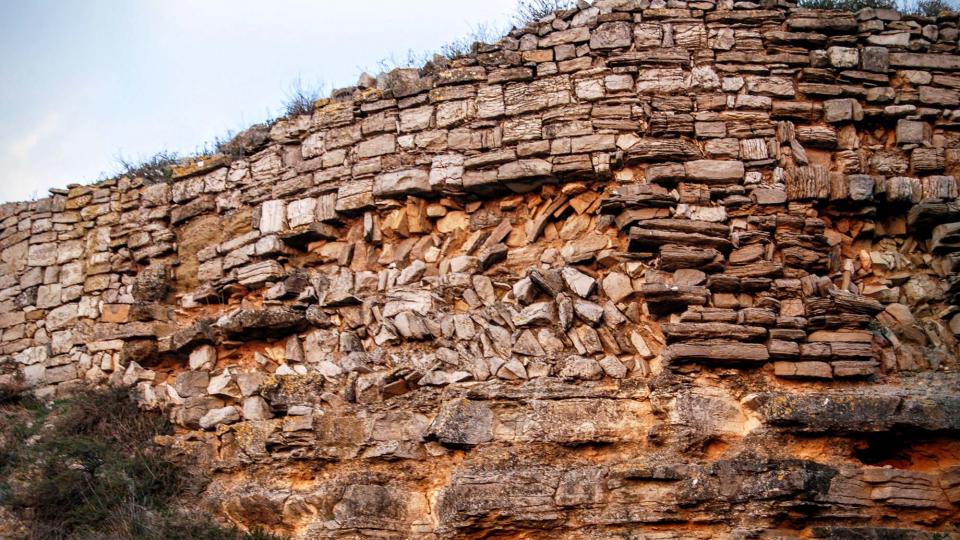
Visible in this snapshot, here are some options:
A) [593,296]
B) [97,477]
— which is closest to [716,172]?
[593,296]

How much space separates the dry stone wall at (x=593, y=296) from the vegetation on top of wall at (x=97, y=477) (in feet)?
0.96

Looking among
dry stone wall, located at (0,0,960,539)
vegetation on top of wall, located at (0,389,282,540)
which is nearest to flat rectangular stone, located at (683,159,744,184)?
dry stone wall, located at (0,0,960,539)

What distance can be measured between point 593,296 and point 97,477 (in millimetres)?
3938

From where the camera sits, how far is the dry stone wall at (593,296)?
23.7 feet

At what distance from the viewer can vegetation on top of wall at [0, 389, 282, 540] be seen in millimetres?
8133

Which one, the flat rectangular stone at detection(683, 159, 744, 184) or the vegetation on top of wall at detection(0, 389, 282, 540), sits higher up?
the flat rectangular stone at detection(683, 159, 744, 184)

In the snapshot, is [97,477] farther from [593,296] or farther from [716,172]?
[716,172]

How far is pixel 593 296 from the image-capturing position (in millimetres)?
8109

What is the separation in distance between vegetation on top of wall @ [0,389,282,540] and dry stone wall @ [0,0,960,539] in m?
0.29

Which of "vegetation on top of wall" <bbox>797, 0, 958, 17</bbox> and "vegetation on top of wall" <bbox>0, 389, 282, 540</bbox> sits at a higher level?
"vegetation on top of wall" <bbox>797, 0, 958, 17</bbox>

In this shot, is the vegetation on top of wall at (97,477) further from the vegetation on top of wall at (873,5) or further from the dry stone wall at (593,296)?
the vegetation on top of wall at (873,5)

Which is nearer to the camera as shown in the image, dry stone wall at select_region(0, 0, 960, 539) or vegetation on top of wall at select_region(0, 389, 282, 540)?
dry stone wall at select_region(0, 0, 960, 539)

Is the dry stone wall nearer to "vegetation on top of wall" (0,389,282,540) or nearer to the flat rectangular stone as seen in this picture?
the flat rectangular stone

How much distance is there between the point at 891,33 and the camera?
880 centimetres
